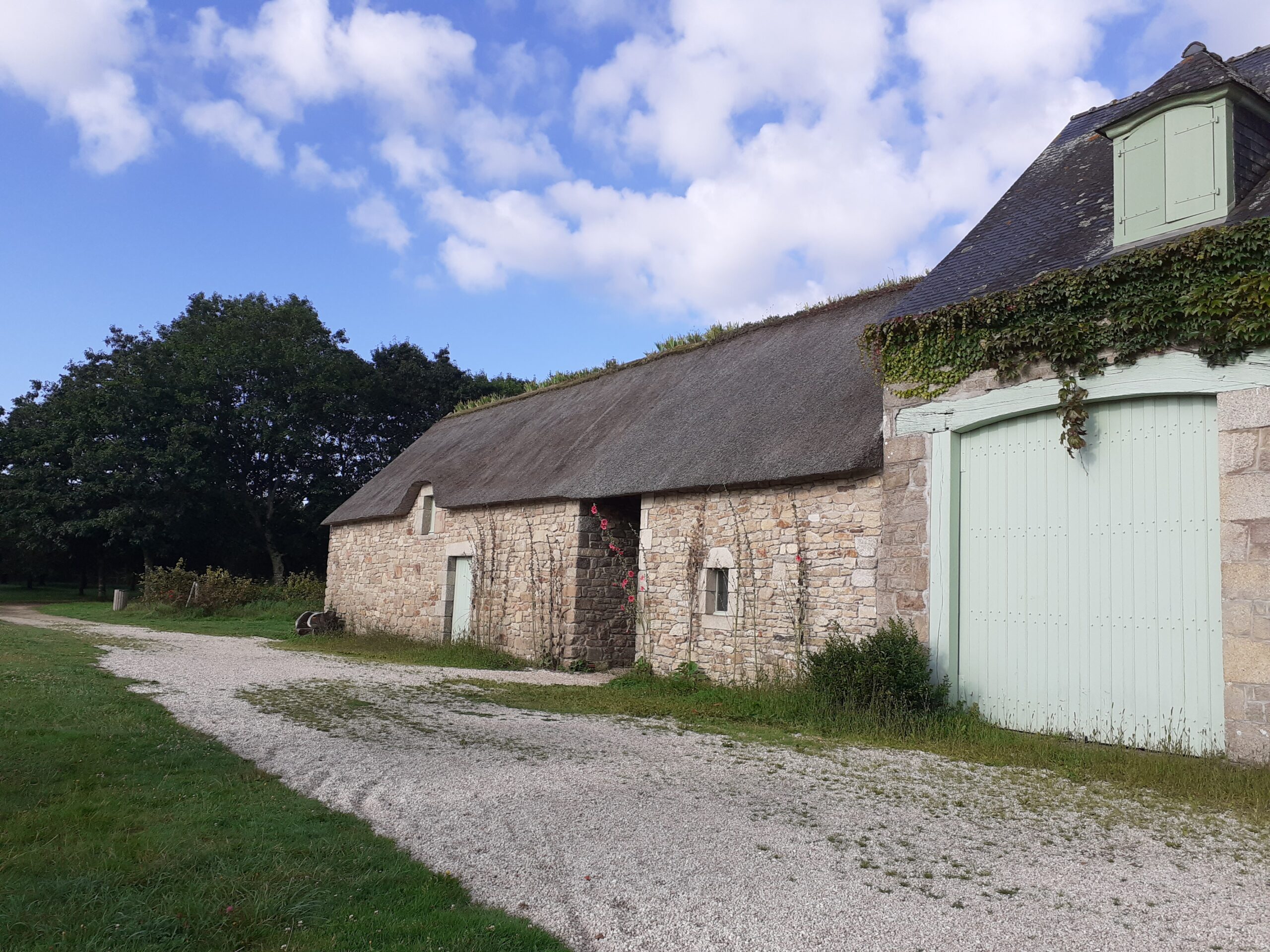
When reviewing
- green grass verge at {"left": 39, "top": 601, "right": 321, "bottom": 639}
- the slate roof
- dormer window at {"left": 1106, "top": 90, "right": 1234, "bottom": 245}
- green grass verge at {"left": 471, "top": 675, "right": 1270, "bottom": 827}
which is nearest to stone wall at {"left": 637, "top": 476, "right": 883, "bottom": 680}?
green grass verge at {"left": 471, "top": 675, "right": 1270, "bottom": 827}

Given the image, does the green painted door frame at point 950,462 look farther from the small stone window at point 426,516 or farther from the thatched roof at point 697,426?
the small stone window at point 426,516

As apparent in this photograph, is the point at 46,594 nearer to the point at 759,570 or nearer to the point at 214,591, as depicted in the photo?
the point at 214,591

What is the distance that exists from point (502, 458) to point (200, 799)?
11.4 meters

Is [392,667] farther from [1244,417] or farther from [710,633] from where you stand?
[1244,417]

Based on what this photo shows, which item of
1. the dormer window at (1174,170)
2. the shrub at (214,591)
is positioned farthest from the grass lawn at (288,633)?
the dormer window at (1174,170)

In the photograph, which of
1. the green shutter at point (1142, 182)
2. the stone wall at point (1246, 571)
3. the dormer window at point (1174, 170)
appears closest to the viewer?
the stone wall at point (1246, 571)

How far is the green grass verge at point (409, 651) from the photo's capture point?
13.0 meters

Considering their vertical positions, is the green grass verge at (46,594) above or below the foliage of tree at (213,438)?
below

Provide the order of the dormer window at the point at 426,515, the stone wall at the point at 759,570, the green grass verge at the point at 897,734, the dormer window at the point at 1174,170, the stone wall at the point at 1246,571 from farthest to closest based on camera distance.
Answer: the dormer window at the point at 426,515 < the stone wall at the point at 759,570 < the dormer window at the point at 1174,170 < the stone wall at the point at 1246,571 < the green grass verge at the point at 897,734

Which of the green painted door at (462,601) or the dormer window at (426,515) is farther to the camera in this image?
the dormer window at (426,515)

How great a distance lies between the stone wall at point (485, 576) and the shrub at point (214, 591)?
545 centimetres

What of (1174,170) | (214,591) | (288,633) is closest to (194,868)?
(1174,170)

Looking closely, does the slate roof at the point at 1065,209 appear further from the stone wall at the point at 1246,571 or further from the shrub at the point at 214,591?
the shrub at the point at 214,591

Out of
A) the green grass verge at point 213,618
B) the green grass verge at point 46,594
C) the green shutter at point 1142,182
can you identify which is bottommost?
the green grass verge at point 46,594
